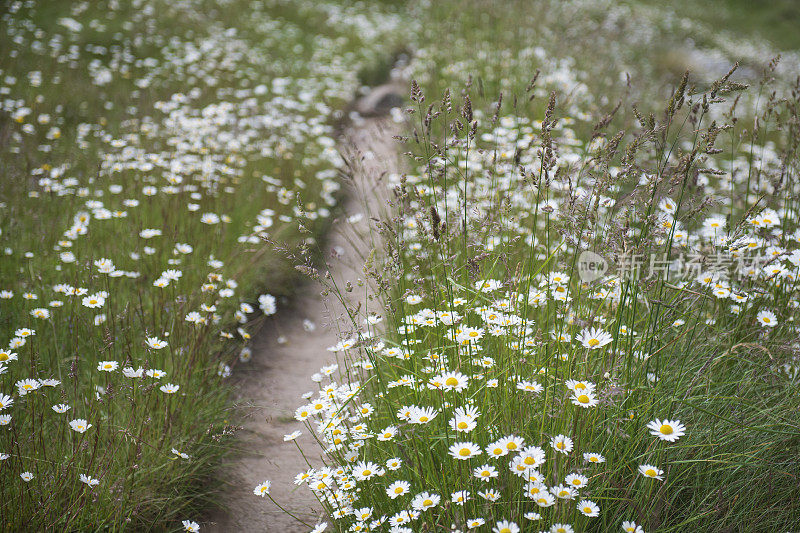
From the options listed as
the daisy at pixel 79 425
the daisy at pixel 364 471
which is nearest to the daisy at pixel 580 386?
the daisy at pixel 364 471

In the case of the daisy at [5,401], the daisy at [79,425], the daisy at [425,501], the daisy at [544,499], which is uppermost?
the daisy at [544,499]

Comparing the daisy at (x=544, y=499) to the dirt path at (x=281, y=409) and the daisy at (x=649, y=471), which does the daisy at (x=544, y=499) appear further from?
the dirt path at (x=281, y=409)

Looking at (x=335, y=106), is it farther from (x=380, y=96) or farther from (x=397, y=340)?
(x=397, y=340)

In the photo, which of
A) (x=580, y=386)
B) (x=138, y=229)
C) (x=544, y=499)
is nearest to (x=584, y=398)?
(x=580, y=386)

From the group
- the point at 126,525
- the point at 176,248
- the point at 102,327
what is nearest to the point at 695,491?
the point at 126,525

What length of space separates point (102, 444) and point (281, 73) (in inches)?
255

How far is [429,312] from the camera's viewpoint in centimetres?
254

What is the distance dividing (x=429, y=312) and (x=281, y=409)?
1.14 m

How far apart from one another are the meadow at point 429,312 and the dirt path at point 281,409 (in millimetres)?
105

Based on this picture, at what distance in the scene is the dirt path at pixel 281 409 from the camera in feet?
8.54

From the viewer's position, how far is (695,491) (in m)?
2.08

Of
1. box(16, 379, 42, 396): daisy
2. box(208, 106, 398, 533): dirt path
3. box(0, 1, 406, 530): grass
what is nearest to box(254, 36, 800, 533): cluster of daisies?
box(208, 106, 398, 533): dirt path

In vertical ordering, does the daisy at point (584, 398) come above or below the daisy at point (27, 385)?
above

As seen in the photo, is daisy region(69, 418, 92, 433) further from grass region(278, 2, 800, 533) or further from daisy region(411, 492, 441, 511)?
daisy region(411, 492, 441, 511)
